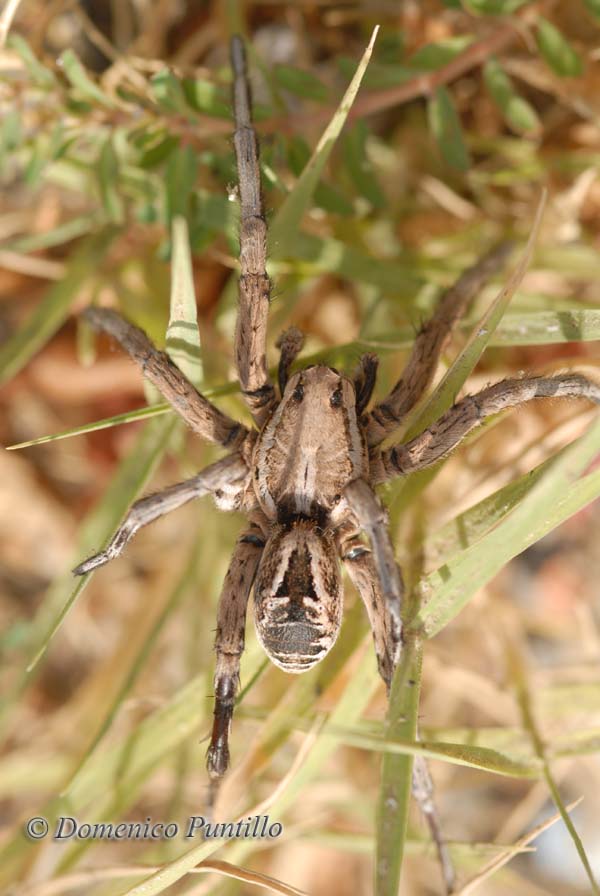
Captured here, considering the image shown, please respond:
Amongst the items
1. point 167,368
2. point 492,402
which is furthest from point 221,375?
point 492,402

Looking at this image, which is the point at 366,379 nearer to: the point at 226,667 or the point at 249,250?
the point at 249,250

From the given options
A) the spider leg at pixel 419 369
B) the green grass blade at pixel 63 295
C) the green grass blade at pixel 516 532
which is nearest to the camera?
the green grass blade at pixel 516 532

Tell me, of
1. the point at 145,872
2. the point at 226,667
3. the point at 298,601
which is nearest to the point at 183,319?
the point at 298,601

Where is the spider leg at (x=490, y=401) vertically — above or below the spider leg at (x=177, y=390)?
below

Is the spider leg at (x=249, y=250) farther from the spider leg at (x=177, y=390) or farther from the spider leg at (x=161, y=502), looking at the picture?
the spider leg at (x=161, y=502)

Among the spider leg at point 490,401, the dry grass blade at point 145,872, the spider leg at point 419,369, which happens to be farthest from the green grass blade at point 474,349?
the dry grass blade at point 145,872

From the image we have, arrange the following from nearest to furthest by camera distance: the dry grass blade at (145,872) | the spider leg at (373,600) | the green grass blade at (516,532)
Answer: the green grass blade at (516,532) → the dry grass blade at (145,872) → the spider leg at (373,600)

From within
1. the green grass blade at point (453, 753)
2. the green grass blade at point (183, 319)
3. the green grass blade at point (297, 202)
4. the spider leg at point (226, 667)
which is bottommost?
the green grass blade at point (453, 753)

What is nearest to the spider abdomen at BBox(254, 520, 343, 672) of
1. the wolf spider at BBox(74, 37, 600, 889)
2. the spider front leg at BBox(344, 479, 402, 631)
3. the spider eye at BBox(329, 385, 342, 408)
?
the wolf spider at BBox(74, 37, 600, 889)
